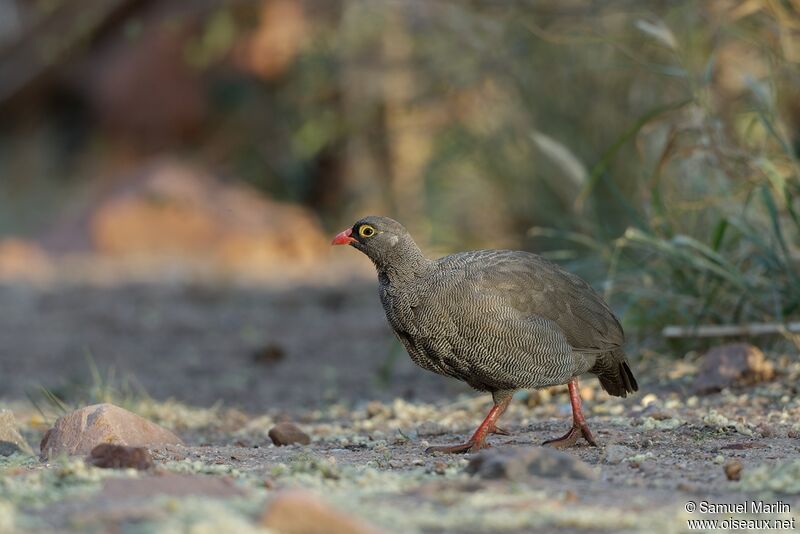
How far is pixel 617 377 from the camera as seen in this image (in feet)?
15.6

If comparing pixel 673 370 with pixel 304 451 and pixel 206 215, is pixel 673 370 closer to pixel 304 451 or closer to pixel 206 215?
pixel 304 451

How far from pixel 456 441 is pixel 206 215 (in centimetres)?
794

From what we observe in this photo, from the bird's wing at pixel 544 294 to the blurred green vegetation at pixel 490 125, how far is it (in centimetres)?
94

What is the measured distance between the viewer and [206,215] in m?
12.2

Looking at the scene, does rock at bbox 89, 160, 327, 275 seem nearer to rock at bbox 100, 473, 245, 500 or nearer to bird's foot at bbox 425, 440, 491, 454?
bird's foot at bbox 425, 440, 491, 454

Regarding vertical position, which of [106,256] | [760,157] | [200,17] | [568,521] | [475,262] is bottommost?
[568,521]

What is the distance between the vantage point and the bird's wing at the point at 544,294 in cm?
436

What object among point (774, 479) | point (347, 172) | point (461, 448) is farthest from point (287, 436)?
point (347, 172)

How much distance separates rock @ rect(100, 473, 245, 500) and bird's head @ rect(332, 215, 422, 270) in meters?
1.48

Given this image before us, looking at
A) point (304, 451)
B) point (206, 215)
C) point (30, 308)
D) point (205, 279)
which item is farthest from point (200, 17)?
point (304, 451)

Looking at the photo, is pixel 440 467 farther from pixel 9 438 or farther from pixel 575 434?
pixel 9 438

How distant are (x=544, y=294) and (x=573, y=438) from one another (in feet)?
1.79

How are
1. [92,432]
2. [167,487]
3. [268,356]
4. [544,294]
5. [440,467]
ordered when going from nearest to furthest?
[167,487], [440,467], [92,432], [544,294], [268,356]

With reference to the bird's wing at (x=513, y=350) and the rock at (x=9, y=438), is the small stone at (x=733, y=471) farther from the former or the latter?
the rock at (x=9, y=438)
